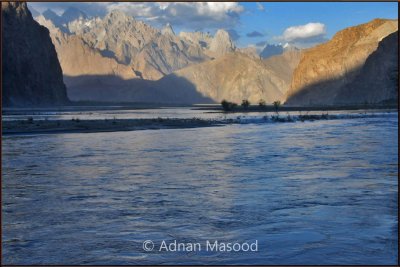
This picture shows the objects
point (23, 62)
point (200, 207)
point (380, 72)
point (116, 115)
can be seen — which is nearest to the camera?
point (200, 207)

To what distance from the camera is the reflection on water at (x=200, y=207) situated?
33.7 feet

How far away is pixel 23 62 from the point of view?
592 feet

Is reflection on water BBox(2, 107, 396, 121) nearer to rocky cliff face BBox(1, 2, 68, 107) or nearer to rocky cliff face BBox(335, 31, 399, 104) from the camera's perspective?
rocky cliff face BBox(1, 2, 68, 107)

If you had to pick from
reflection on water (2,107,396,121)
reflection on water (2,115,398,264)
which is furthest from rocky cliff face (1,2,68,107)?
reflection on water (2,115,398,264)

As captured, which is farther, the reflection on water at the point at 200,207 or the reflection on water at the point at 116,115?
the reflection on water at the point at 116,115

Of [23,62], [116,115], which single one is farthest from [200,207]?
[23,62]

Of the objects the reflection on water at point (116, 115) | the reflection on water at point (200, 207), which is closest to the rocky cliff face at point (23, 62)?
the reflection on water at point (116, 115)

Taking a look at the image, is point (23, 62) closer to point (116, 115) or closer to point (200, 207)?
point (116, 115)

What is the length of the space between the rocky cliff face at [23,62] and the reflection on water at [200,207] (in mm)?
146303

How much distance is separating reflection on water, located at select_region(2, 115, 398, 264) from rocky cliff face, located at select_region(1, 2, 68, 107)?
480 feet

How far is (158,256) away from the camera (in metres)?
10.0

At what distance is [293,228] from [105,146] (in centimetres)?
2592

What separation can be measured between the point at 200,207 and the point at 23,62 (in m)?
179

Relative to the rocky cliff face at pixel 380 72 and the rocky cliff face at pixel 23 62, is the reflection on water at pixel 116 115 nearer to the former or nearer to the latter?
the rocky cliff face at pixel 23 62
